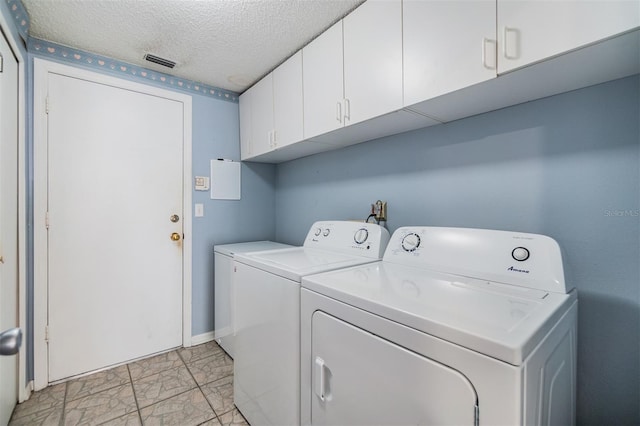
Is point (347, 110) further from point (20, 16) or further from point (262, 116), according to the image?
point (20, 16)

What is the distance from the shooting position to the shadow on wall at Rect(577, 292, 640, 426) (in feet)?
3.35

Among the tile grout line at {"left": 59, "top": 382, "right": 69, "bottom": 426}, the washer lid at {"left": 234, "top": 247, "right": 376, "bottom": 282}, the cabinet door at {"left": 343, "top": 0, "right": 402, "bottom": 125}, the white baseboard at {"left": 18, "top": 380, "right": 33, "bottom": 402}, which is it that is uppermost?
the cabinet door at {"left": 343, "top": 0, "right": 402, "bottom": 125}

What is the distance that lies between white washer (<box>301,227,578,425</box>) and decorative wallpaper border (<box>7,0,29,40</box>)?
205cm

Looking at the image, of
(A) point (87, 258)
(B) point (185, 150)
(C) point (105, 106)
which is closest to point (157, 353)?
(A) point (87, 258)

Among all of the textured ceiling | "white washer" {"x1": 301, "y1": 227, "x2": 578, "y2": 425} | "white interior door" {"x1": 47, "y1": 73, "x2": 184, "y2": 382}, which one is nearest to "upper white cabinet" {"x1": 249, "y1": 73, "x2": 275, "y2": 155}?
the textured ceiling

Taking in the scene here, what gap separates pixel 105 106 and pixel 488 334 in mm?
2588

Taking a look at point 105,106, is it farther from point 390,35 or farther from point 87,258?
point 390,35

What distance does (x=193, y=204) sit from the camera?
240cm

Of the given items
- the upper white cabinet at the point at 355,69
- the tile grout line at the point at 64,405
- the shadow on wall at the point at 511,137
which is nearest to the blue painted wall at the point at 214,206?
the tile grout line at the point at 64,405

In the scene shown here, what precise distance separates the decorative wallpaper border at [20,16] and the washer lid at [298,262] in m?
1.71

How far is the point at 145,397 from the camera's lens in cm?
177

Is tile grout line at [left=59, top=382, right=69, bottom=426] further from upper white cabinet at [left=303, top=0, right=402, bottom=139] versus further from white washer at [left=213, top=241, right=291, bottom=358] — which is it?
upper white cabinet at [left=303, top=0, right=402, bottom=139]

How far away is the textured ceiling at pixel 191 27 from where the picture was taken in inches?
59.6

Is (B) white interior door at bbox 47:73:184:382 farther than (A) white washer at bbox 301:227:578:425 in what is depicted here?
Yes
